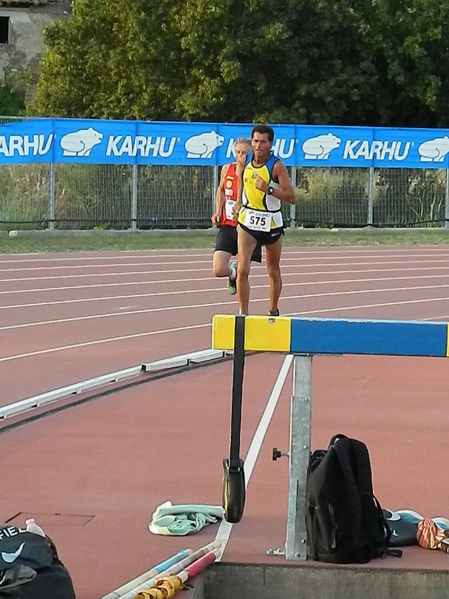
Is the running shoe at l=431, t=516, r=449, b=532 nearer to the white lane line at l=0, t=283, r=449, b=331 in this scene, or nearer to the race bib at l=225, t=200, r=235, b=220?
the race bib at l=225, t=200, r=235, b=220

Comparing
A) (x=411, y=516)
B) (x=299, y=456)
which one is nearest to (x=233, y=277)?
(x=411, y=516)

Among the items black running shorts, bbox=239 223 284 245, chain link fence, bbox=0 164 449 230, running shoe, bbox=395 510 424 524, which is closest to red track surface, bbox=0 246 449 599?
running shoe, bbox=395 510 424 524

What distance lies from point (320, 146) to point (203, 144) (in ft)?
A: 8.98

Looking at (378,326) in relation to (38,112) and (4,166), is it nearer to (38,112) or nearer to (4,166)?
(4,166)

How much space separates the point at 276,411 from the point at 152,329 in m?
4.67

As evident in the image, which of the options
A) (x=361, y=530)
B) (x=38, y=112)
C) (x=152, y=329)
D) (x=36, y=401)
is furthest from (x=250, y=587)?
(x=38, y=112)

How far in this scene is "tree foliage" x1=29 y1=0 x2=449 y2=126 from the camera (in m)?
37.3

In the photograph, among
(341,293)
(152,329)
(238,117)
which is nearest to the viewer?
(152,329)

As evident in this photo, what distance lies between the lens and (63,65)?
132ft

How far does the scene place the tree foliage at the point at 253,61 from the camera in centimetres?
3734

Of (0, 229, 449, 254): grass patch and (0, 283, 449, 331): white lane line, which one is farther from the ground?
(0, 229, 449, 254): grass patch

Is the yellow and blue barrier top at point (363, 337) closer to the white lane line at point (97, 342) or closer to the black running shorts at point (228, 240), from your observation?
the white lane line at point (97, 342)

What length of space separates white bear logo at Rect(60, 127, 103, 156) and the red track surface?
28.2ft

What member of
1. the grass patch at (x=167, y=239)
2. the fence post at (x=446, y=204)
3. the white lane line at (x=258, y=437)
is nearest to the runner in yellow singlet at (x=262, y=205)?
the white lane line at (x=258, y=437)
